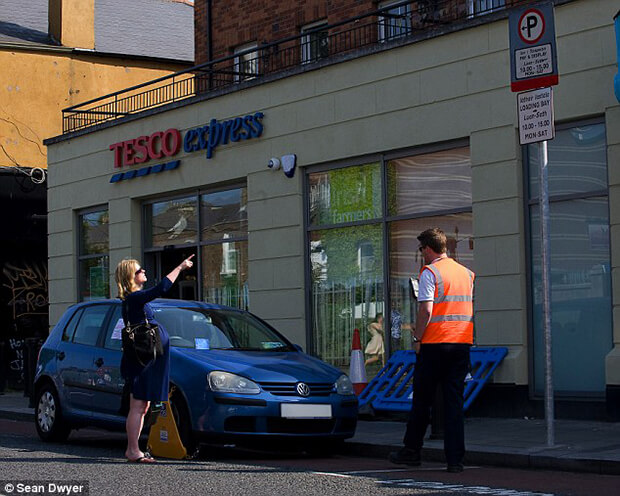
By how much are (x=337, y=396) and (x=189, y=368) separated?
4.53ft

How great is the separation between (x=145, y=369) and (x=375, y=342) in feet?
21.0

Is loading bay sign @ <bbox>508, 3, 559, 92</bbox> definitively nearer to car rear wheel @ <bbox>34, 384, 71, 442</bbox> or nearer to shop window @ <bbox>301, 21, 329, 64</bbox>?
car rear wheel @ <bbox>34, 384, 71, 442</bbox>

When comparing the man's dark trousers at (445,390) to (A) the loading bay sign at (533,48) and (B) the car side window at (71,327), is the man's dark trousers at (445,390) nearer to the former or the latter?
(A) the loading bay sign at (533,48)

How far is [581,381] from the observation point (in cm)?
1310

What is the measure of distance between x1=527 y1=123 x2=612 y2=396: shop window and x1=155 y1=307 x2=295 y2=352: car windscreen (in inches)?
134

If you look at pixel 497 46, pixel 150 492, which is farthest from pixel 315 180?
pixel 150 492

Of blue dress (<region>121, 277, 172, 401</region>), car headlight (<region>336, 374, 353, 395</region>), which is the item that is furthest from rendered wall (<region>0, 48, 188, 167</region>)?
blue dress (<region>121, 277, 172, 401</region>)

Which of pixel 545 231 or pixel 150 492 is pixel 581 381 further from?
pixel 150 492

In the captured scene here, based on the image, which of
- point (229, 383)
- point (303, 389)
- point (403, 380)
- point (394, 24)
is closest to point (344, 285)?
point (403, 380)

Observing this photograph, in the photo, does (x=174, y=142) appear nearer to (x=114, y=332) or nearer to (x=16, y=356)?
(x=16, y=356)

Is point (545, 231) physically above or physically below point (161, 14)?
below

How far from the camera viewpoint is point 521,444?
34.8 ft

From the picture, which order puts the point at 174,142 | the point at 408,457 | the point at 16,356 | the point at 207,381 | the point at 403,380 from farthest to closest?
the point at 16,356 → the point at 174,142 → the point at 403,380 → the point at 207,381 → the point at 408,457

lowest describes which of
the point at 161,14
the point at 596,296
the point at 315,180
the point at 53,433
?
the point at 53,433
